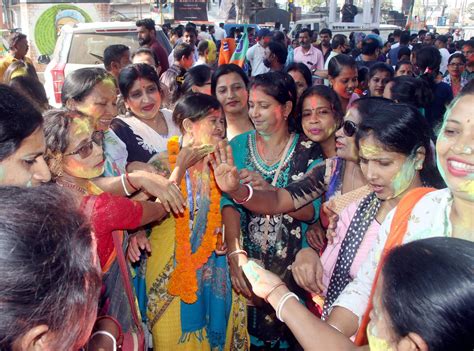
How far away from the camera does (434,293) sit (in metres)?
1.08

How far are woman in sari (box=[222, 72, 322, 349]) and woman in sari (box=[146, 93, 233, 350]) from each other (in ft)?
0.36

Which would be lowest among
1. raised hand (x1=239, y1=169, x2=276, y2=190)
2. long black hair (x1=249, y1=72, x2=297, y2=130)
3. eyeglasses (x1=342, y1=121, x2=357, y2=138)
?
raised hand (x1=239, y1=169, x2=276, y2=190)

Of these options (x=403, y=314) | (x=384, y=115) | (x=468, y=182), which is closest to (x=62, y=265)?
(x=403, y=314)

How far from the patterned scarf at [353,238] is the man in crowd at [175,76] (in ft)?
9.06

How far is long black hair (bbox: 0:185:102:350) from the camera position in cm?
104

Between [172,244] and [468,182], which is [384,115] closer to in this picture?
[468,182]

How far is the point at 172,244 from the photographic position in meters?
2.79

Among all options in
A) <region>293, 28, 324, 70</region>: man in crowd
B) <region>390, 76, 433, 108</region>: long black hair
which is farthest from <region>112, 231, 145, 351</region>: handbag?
<region>293, 28, 324, 70</region>: man in crowd

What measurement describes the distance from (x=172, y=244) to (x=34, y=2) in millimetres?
16943

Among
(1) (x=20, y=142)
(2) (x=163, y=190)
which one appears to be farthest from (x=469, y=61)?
(1) (x=20, y=142)

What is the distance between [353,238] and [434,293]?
1.04 meters

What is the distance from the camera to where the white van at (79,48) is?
270 inches

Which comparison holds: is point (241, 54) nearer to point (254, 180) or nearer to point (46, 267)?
point (254, 180)

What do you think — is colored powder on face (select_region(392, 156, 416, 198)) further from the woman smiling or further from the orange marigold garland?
the woman smiling
